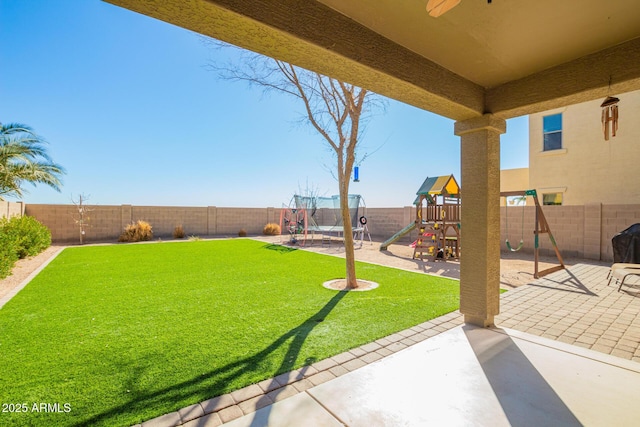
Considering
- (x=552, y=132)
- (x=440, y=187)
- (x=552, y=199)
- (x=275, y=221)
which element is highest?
(x=552, y=132)

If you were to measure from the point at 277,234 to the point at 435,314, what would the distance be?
1333cm

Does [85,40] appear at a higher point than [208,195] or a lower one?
higher

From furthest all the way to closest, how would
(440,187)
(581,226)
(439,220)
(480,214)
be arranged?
(440,187) < (439,220) < (581,226) < (480,214)

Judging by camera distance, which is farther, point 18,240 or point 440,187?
point 440,187

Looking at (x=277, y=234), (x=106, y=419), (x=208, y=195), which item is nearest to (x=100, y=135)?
(x=208, y=195)

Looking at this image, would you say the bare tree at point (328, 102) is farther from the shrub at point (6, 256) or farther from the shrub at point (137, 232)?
the shrub at point (137, 232)

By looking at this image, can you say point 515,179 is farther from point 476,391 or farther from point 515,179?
point 476,391

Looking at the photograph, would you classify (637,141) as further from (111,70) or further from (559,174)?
(111,70)

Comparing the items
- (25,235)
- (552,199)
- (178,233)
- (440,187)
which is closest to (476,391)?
(440,187)

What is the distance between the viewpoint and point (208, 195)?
1648cm

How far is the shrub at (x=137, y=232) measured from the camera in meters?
12.6

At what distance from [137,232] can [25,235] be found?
4.64m

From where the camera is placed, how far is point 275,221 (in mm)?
17672

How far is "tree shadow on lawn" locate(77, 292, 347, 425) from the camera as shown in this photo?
75.5 inches
